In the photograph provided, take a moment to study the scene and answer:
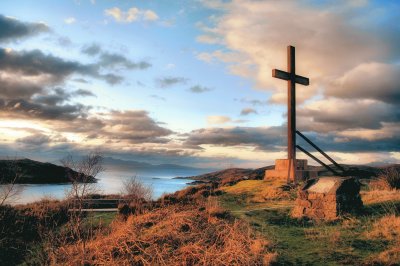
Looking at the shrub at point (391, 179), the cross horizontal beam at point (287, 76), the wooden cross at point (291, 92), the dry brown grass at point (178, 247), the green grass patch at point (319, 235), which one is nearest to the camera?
the dry brown grass at point (178, 247)

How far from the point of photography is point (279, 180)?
16797 millimetres

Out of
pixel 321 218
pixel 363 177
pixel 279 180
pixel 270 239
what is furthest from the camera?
pixel 363 177

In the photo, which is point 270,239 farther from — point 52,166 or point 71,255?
point 52,166

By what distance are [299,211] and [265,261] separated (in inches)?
193

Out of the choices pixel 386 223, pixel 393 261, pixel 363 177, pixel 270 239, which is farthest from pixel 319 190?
pixel 363 177

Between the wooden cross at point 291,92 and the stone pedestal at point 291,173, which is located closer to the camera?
the wooden cross at point 291,92

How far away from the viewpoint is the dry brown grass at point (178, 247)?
6.51 metres

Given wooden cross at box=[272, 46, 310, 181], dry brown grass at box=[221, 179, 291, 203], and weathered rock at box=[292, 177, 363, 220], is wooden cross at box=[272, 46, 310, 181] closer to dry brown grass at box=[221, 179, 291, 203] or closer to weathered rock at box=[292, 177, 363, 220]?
dry brown grass at box=[221, 179, 291, 203]

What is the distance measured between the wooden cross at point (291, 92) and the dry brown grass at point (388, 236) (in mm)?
6684

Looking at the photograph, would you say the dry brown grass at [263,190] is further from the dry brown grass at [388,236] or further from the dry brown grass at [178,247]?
the dry brown grass at [178,247]

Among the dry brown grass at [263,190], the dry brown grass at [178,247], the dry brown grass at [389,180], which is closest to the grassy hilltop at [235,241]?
the dry brown grass at [178,247]

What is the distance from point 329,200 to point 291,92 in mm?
7315

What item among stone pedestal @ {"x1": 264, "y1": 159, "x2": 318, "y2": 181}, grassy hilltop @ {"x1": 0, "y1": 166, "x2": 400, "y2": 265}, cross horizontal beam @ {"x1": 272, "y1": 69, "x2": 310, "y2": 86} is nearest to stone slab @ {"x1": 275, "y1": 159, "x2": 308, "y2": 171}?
stone pedestal @ {"x1": 264, "y1": 159, "x2": 318, "y2": 181}

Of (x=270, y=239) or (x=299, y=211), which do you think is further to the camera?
(x=299, y=211)
